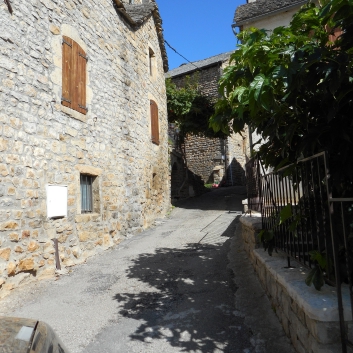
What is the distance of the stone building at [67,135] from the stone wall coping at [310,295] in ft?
11.2

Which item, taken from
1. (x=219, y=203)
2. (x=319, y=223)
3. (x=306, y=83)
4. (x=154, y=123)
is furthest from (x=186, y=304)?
(x=219, y=203)

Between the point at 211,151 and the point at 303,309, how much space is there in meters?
17.6

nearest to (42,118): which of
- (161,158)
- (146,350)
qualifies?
(146,350)

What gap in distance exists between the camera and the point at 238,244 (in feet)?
20.2

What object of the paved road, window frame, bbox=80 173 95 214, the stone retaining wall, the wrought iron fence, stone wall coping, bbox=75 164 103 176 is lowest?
the paved road

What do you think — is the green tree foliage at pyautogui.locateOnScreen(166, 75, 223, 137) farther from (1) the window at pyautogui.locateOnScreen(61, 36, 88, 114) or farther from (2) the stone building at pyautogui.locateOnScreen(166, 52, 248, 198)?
(1) the window at pyautogui.locateOnScreen(61, 36, 88, 114)

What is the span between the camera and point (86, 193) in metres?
6.25

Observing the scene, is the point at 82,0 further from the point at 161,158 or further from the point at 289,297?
the point at 289,297

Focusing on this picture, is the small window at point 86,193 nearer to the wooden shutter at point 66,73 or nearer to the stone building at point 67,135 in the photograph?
the stone building at point 67,135

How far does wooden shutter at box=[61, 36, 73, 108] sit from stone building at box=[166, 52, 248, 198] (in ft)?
41.7

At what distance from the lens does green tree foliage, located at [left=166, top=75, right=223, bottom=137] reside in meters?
15.3

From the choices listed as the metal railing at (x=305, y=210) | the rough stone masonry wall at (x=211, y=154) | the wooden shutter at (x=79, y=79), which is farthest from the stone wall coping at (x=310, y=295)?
the rough stone masonry wall at (x=211, y=154)

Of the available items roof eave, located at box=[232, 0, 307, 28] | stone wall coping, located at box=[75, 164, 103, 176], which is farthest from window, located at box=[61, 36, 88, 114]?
roof eave, located at box=[232, 0, 307, 28]

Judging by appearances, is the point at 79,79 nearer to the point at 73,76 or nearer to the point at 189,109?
the point at 73,76
